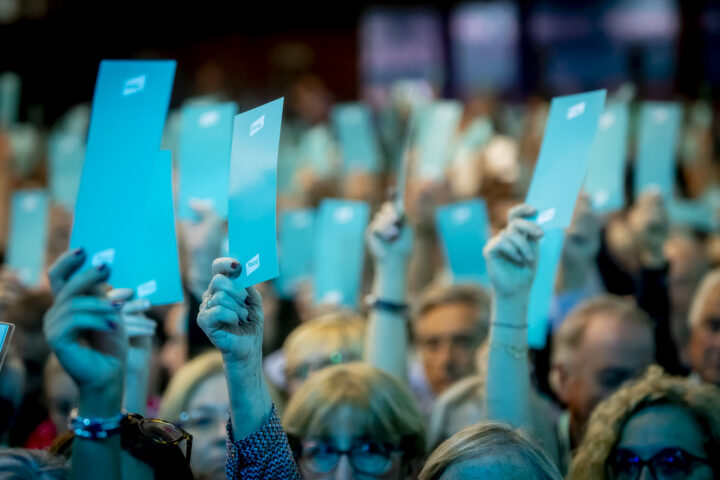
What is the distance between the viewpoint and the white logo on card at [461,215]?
3785 millimetres

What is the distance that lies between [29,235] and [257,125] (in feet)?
7.87

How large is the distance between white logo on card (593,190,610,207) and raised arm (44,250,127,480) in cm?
235

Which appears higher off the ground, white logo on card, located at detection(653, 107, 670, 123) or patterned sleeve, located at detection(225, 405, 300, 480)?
patterned sleeve, located at detection(225, 405, 300, 480)

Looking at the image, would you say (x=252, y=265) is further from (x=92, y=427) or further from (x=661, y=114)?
(x=661, y=114)

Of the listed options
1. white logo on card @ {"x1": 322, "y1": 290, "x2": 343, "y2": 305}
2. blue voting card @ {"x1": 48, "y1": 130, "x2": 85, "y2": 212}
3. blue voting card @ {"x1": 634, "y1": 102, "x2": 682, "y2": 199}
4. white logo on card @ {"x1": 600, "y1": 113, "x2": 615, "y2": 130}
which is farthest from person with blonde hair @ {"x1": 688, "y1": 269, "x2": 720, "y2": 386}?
blue voting card @ {"x1": 48, "y1": 130, "x2": 85, "y2": 212}

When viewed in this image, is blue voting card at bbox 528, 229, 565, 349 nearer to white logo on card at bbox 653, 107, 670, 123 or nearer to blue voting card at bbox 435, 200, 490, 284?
blue voting card at bbox 435, 200, 490, 284

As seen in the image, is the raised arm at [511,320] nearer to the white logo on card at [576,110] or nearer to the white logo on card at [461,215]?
the white logo on card at [576,110]

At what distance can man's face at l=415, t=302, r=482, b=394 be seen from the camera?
3.26 meters

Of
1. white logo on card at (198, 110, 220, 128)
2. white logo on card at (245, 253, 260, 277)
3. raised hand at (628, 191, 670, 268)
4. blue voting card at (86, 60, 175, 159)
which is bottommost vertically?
raised hand at (628, 191, 670, 268)

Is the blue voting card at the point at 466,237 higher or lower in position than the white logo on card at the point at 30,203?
lower

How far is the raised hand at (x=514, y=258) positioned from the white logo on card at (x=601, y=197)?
4.87 ft

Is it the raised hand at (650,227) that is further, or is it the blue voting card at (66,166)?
the blue voting card at (66,166)

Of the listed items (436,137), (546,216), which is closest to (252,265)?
(546,216)

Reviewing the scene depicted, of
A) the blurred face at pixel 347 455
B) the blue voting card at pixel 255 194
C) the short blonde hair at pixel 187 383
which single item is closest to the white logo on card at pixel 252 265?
the blue voting card at pixel 255 194
